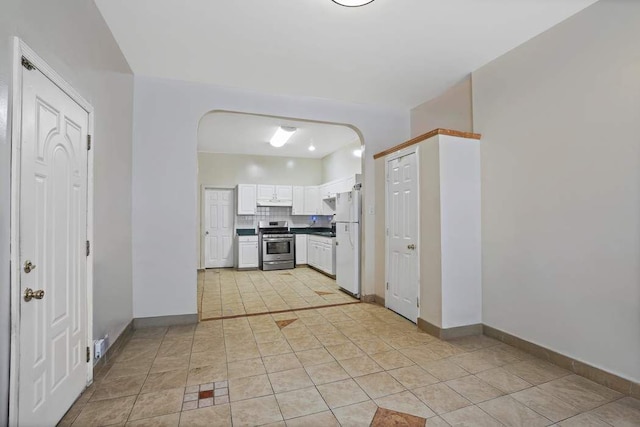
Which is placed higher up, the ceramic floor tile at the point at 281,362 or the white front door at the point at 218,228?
the white front door at the point at 218,228

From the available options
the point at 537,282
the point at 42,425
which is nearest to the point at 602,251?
the point at 537,282

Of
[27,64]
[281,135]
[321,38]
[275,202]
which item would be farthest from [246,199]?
[27,64]

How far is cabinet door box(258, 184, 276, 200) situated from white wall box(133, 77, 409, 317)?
4086mm

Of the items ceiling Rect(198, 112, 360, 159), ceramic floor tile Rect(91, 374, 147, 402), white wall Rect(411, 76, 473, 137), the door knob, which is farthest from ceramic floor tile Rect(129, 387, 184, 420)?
white wall Rect(411, 76, 473, 137)

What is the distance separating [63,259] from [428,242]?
3.14 m

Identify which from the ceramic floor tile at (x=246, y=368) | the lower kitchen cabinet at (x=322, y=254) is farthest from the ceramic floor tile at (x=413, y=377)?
the lower kitchen cabinet at (x=322, y=254)

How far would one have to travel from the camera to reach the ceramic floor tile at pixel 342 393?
2.10m

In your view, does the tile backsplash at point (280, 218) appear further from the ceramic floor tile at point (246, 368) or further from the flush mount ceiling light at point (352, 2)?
the flush mount ceiling light at point (352, 2)

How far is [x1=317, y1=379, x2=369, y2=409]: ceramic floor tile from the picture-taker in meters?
2.10

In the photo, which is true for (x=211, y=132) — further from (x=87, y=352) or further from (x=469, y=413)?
(x=469, y=413)

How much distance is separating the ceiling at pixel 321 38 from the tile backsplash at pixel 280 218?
15.1 feet

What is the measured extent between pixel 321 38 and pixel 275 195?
5.41m

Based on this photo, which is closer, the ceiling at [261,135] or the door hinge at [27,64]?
the door hinge at [27,64]

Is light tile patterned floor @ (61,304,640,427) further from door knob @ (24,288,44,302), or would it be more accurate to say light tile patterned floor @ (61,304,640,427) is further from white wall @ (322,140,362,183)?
white wall @ (322,140,362,183)
